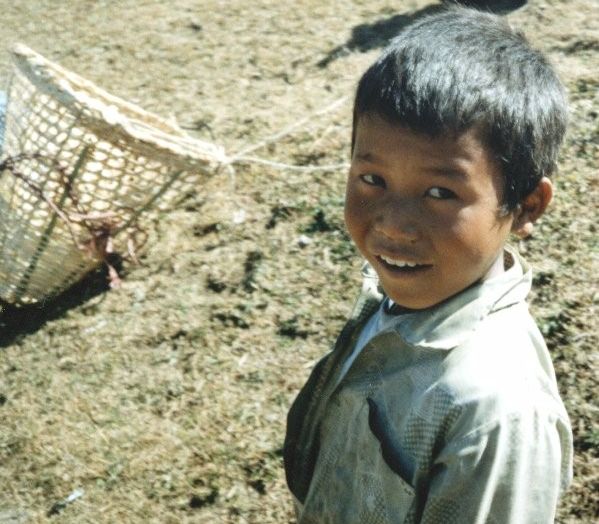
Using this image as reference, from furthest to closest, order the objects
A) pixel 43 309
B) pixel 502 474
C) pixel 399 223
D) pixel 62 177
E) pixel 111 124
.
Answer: pixel 43 309 → pixel 62 177 → pixel 111 124 → pixel 399 223 → pixel 502 474

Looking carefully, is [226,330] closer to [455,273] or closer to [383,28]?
[455,273]

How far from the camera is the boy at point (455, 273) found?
4.02 ft

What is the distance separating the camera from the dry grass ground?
104 inches

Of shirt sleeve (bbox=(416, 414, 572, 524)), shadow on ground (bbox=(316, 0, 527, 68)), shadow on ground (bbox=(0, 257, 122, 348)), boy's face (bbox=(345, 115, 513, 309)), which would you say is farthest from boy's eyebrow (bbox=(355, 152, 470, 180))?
shadow on ground (bbox=(316, 0, 527, 68))

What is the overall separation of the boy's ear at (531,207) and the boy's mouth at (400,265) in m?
0.22

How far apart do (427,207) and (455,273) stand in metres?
0.14

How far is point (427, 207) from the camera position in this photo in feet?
4.25

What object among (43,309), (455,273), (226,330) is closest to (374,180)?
(455,273)

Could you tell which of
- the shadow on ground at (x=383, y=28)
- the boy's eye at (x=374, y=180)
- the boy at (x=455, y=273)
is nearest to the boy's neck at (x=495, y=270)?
the boy at (x=455, y=273)

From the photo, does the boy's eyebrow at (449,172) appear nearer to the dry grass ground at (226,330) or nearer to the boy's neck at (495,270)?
the boy's neck at (495,270)

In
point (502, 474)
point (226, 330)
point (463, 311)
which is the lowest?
point (226, 330)

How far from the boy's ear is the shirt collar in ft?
0.28

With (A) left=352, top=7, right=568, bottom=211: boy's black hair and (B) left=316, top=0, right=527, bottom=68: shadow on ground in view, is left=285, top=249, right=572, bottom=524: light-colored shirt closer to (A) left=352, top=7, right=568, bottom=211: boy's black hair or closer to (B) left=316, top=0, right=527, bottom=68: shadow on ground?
(A) left=352, top=7, right=568, bottom=211: boy's black hair

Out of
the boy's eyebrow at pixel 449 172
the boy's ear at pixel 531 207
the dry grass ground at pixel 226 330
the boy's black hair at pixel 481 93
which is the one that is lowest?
the dry grass ground at pixel 226 330
